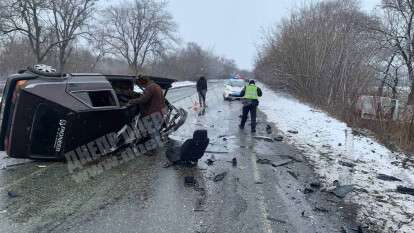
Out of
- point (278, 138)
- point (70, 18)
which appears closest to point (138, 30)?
point (70, 18)

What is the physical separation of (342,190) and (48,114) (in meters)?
4.96

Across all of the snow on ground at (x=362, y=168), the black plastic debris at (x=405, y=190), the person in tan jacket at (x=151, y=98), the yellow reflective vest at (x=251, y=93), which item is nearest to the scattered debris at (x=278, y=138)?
the snow on ground at (x=362, y=168)

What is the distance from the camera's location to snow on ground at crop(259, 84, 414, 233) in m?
5.44

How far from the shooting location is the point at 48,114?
6562 mm

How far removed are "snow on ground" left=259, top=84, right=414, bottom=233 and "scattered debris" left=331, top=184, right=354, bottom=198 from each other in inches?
3.2

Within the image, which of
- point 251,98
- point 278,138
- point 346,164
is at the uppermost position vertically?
point 251,98

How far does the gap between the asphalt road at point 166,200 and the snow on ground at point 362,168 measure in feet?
1.30

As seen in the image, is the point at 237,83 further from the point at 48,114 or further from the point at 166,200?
the point at 166,200

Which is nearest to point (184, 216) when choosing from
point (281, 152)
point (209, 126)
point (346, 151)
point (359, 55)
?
Result: point (281, 152)

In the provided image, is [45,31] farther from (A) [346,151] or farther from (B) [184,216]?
(B) [184,216]

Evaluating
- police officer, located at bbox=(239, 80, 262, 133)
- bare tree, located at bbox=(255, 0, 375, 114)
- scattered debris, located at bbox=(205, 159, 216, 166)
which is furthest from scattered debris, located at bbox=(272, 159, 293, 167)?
bare tree, located at bbox=(255, 0, 375, 114)

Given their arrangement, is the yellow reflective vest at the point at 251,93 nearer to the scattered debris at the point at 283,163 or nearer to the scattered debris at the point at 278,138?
the scattered debris at the point at 278,138

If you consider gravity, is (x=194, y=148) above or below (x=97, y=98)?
below

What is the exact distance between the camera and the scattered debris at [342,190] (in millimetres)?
6238
